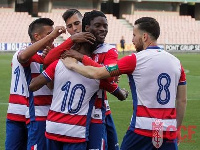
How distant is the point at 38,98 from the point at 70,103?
747mm

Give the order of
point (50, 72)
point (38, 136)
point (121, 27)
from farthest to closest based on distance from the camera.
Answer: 1. point (121, 27)
2. point (38, 136)
3. point (50, 72)

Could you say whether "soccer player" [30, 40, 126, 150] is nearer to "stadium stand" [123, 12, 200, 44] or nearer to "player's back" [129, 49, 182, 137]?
"player's back" [129, 49, 182, 137]

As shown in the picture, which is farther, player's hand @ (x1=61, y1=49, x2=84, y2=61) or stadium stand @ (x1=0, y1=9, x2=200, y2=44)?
stadium stand @ (x1=0, y1=9, x2=200, y2=44)

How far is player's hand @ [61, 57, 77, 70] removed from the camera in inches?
175

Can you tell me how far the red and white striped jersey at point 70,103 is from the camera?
4465 mm

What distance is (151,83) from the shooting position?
180 inches

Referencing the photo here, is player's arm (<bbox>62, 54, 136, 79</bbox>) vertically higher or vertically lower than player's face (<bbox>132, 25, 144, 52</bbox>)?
lower

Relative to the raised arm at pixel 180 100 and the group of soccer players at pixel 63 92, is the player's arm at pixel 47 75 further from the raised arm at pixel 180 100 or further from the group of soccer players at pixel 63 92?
the raised arm at pixel 180 100

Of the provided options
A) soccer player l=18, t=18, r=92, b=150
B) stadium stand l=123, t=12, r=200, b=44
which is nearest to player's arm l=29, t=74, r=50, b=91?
soccer player l=18, t=18, r=92, b=150

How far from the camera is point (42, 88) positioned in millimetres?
5090

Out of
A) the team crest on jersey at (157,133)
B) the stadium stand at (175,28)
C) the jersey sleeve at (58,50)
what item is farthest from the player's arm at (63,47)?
the stadium stand at (175,28)

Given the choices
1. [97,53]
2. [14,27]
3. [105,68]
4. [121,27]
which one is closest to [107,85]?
[105,68]

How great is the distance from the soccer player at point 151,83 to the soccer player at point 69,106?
0.12 m

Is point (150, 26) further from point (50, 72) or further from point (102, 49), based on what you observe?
point (50, 72)
